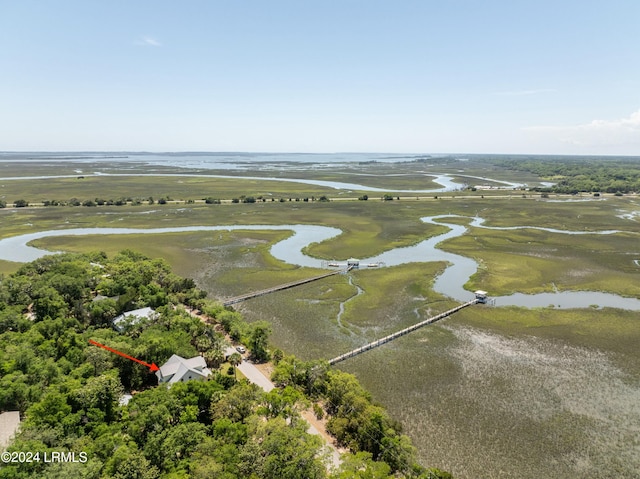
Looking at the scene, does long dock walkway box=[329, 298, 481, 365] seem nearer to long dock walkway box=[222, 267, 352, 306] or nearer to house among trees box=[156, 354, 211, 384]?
house among trees box=[156, 354, 211, 384]

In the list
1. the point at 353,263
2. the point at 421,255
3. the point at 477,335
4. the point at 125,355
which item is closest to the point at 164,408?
the point at 125,355

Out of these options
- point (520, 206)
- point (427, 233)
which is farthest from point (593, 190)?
point (427, 233)

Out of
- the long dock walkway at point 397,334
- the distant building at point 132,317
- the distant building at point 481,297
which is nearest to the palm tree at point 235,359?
the long dock walkway at point 397,334

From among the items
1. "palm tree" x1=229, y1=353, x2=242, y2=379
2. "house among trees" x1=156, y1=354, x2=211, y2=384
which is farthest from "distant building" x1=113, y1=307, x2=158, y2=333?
"palm tree" x1=229, y1=353, x2=242, y2=379

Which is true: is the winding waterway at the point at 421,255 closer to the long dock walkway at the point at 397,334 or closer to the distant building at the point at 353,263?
the distant building at the point at 353,263

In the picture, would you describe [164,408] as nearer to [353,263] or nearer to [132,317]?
[132,317]
